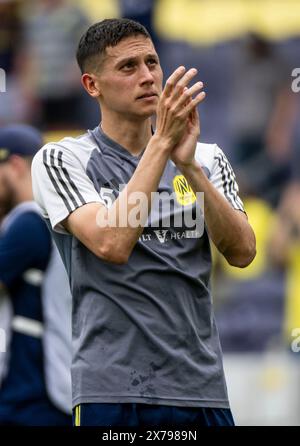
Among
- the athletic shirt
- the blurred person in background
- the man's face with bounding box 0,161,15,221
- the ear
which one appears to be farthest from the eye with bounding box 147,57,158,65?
the blurred person in background

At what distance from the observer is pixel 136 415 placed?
4.47 meters

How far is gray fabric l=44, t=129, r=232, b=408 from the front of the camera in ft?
14.6

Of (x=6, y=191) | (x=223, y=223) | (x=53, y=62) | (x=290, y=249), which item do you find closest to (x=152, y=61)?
(x=223, y=223)

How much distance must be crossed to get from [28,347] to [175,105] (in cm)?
239

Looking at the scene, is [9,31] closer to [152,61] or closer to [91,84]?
[91,84]

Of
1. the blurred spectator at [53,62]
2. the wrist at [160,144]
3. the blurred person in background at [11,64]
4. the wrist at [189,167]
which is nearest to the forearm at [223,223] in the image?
the wrist at [189,167]

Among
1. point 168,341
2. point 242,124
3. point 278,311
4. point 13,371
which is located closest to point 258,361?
point 278,311

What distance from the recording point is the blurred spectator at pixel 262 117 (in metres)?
11.3

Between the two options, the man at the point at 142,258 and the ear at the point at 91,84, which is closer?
the man at the point at 142,258

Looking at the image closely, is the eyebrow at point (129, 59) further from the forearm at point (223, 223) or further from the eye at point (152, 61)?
the forearm at point (223, 223)

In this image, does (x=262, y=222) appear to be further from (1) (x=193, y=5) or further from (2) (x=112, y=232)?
(2) (x=112, y=232)

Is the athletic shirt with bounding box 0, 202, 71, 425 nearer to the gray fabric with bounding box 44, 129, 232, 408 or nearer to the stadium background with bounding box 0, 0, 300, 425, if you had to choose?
the gray fabric with bounding box 44, 129, 232, 408

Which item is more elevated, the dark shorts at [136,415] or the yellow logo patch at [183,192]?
the yellow logo patch at [183,192]

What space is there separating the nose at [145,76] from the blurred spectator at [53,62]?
7551 millimetres
